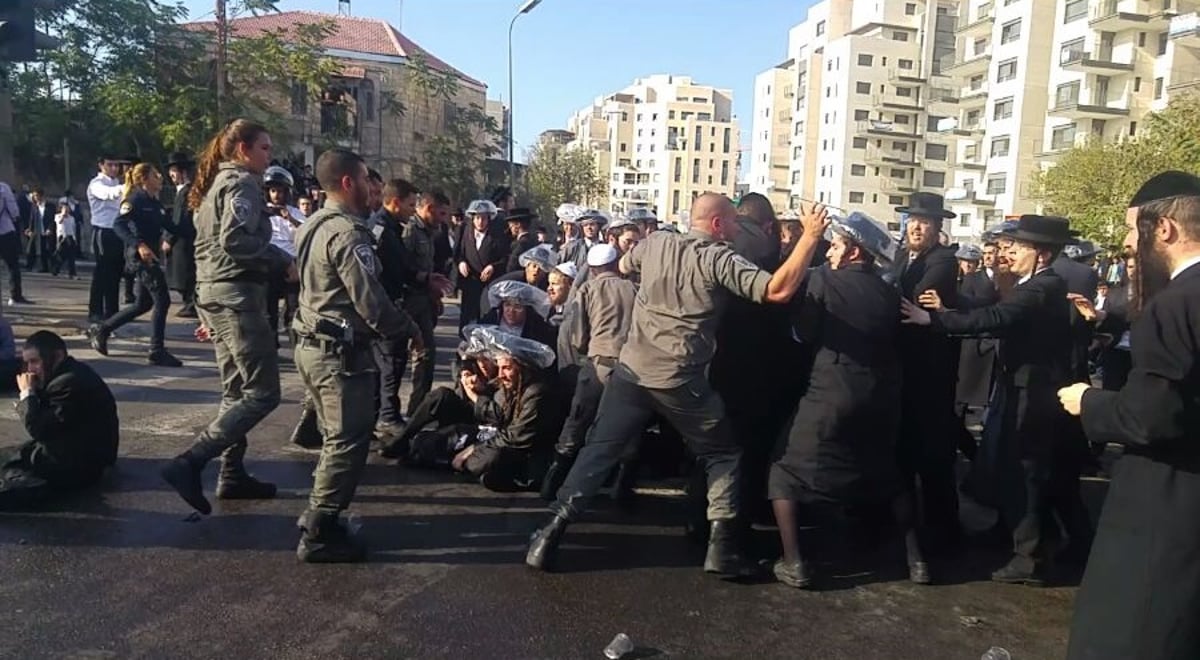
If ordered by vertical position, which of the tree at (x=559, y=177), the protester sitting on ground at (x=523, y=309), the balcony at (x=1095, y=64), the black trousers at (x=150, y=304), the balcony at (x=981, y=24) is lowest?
the black trousers at (x=150, y=304)

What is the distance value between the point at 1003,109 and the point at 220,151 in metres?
56.3

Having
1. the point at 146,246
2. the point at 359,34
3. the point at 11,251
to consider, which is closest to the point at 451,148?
the point at 359,34

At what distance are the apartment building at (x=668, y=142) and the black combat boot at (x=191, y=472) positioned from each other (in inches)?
4730

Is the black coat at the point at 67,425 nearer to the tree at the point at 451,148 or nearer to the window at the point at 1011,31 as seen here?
the tree at the point at 451,148

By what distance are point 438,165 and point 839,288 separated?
3342 cm

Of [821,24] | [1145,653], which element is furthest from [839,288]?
[821,24]

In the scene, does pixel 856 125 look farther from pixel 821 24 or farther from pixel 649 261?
pixel 649 261

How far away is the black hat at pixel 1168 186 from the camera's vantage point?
3.09 m

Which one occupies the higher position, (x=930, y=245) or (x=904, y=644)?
(x=930, y=245)

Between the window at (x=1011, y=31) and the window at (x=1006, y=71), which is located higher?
the window at (x=1011, y=31)

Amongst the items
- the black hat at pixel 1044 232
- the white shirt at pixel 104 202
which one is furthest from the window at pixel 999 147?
the black hat at pixel 1044 232

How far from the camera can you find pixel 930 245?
5.23 metres

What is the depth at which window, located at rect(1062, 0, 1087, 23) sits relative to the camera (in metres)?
47.7

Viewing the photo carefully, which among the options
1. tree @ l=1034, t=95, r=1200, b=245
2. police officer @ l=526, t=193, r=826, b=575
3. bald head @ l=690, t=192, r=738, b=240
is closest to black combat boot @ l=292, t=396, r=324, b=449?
police officer @ l=526, t=193, r=826, b=575
